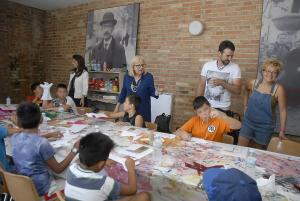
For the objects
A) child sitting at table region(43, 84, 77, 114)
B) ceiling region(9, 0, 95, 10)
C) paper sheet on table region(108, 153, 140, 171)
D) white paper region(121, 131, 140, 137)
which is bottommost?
paper sheet on table region(108, 153, 140, 171)

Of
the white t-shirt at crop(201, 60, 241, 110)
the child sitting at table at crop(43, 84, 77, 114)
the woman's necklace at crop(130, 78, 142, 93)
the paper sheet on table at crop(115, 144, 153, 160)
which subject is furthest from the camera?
the child sitting at table at crop(43, 84, 77, 114)

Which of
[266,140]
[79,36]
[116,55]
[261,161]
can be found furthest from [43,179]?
[79,36]

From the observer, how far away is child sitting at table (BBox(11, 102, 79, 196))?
179 centimetres

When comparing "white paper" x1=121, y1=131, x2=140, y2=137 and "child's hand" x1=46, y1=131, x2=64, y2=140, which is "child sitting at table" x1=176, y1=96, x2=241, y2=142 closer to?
"white paper" x1=121, y1=131, x2=140, y2=137

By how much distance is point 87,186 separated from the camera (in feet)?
4.50

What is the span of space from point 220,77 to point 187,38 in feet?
4.82

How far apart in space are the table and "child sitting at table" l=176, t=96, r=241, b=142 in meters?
0.20

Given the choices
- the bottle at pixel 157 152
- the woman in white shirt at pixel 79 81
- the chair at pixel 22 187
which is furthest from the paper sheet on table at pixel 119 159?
the woman in white shirt at pixel 79 81

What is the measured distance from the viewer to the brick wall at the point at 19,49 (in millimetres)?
5801

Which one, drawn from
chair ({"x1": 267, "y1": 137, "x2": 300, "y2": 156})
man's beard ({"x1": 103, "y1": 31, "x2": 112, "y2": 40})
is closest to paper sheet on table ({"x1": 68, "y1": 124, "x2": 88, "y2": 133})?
chair ({"x1": 267, "y1": 137, "x2": 300, "y2": 156})

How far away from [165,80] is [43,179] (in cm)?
319

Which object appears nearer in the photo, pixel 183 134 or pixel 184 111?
pixel 183 134

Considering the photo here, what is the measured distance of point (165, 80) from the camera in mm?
4730

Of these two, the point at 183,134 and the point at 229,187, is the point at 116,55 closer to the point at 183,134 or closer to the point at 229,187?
the point at 183,134
